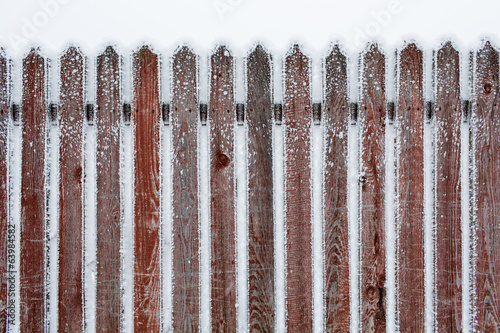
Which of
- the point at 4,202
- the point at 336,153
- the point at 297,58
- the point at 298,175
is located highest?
the point at 297,58

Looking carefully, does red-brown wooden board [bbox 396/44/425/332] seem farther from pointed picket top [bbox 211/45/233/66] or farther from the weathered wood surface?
the weathered wood surface

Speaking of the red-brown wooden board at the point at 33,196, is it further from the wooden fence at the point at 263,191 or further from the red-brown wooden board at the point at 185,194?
the red-brown wooden board at the point at 185,194

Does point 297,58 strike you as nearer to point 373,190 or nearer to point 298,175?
point 298,175

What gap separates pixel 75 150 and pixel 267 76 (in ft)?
3.78

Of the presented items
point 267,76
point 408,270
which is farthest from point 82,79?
point 408,270

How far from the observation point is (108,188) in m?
1.85

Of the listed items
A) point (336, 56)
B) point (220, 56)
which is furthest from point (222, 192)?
point (336, 56)

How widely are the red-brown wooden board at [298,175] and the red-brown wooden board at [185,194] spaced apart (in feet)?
1.67

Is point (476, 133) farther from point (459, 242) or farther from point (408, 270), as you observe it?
point (408, 270)

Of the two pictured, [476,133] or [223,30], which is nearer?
[476,133]

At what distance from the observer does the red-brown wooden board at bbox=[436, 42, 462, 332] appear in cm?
184

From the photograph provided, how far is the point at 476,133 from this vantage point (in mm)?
1878

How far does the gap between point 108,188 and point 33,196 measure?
1.46ft

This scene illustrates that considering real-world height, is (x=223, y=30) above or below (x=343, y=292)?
above
